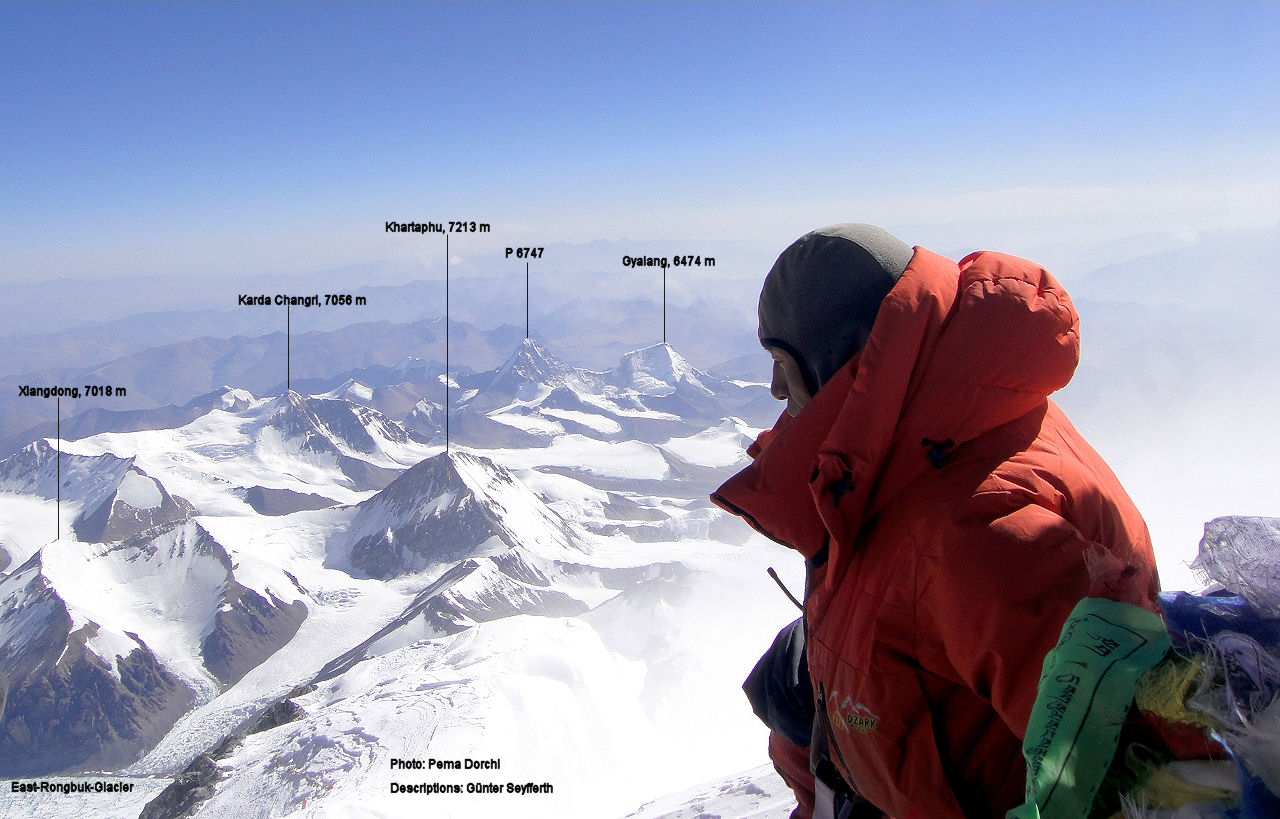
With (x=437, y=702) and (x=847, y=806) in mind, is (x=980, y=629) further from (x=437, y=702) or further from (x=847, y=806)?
(x=437, y=702)

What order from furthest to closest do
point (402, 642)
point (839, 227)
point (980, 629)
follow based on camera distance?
1. point (402, 642)
2. point (839, 227)
3. point (980, 629)

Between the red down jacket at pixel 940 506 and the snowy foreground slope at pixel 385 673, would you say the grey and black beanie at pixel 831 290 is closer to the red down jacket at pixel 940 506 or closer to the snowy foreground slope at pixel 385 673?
the red down jacket at pixel 940 506

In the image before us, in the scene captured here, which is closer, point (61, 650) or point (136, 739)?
point (136, 739)

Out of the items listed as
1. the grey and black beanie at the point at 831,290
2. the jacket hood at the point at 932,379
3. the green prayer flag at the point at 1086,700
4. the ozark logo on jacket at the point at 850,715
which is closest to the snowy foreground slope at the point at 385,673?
the ozark logo on jacket at the point at 850,715

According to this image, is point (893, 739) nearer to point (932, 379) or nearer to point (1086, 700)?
point (1086, 700)

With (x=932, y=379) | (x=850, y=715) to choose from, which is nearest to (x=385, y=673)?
(x=850, y=715)

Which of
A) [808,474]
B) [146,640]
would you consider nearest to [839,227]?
[808,474]
